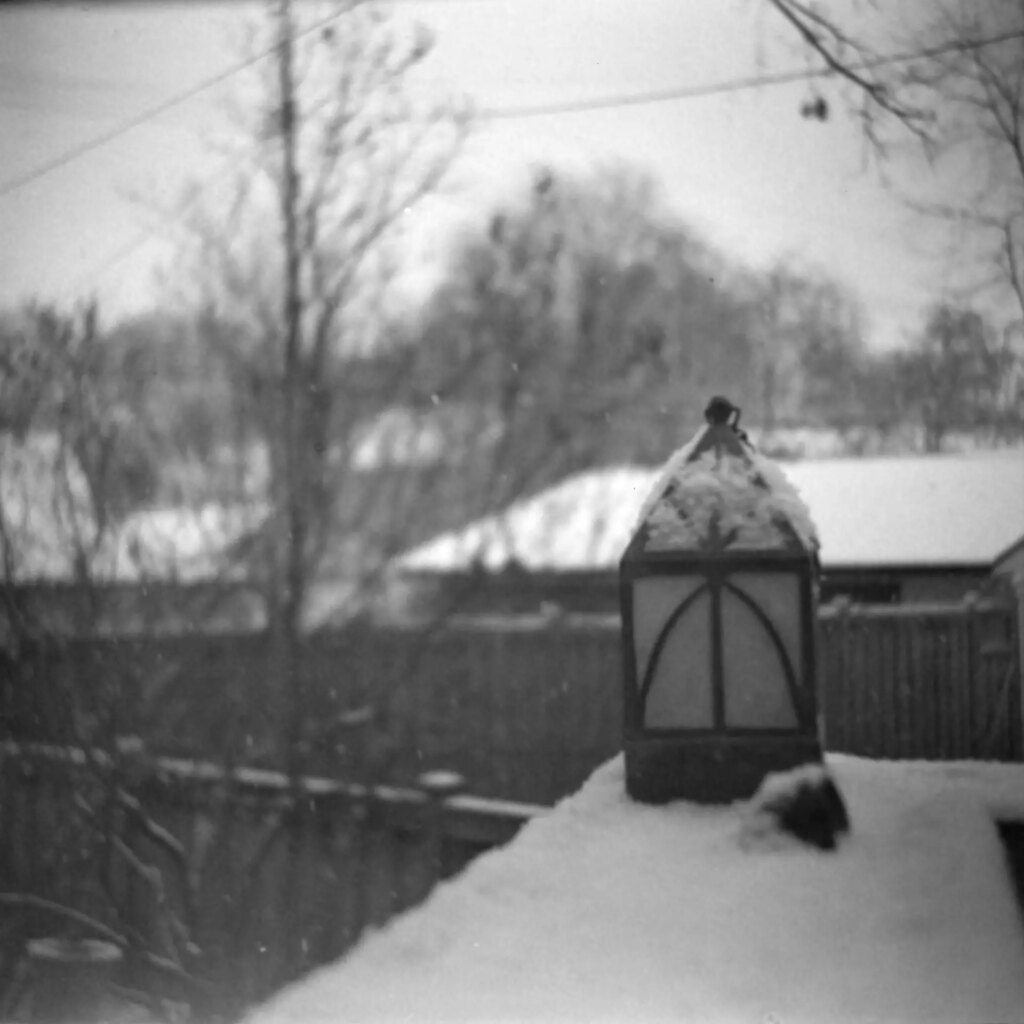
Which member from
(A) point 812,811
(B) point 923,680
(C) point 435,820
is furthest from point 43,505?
(B) point 923,680

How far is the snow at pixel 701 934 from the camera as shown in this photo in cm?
310

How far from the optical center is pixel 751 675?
5.06 meters

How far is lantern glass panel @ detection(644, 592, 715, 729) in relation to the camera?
509cm

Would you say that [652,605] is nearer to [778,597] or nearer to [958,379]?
[778,597]

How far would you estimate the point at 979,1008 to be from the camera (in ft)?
10.2

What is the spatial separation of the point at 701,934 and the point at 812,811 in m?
1.10

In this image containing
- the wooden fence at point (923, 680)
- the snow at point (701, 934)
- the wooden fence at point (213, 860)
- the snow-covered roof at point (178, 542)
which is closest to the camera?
the snow at point (701, 934)

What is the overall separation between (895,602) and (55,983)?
6.09 metres

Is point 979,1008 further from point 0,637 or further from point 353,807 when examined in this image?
point 0,637

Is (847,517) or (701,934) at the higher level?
(847,517)

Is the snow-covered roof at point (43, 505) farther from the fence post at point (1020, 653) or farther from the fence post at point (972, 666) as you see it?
the fence post at point (972, 666)

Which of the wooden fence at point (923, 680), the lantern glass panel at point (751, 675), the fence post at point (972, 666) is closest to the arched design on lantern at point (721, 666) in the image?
the lantern glass panel at point (751, 675)

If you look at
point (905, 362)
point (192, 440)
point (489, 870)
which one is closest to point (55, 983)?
point (489, 870)

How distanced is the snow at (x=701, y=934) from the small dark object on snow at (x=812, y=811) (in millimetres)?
70
